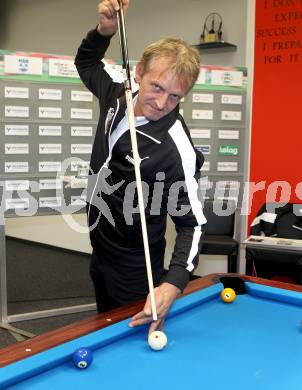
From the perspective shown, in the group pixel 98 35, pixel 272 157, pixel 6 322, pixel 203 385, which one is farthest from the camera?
pixel 272 157

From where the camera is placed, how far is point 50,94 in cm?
351

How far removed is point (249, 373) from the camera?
1255 mm

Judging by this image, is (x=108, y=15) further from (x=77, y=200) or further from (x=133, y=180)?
(x=77, y=200)

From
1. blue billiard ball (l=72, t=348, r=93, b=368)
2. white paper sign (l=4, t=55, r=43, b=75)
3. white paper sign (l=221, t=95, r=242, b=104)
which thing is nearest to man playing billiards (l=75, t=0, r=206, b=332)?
blue billiard ball (l=72, t=348, r=93, b=368)

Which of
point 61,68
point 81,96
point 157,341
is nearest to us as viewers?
point 157,341

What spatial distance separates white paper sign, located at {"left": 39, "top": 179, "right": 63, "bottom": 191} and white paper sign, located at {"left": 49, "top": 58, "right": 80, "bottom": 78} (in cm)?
75

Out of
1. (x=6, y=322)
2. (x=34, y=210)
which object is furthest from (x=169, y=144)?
(x=6, y=322)

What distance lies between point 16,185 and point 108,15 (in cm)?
192

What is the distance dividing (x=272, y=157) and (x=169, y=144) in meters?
2.45

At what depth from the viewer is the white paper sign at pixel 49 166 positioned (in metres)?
3.53

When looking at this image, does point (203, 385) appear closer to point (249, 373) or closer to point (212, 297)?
point (249, 373)

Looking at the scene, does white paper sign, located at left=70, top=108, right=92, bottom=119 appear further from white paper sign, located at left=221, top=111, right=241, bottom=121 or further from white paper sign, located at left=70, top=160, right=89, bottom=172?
white paper sign, located at left=221, top=111, right=241, bottom=121

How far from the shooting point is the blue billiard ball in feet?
4.05

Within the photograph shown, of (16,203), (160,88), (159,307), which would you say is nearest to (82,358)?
(159,307)
